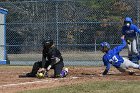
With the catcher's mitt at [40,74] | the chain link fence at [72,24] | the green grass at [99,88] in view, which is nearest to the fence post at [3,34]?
the chain link fence at [72,24]

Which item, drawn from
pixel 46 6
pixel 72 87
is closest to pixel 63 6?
pixel 46 6

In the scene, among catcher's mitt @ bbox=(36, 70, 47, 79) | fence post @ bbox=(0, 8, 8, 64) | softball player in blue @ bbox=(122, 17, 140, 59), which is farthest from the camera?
fence post @ bbox=(0, 8, 8, 64)

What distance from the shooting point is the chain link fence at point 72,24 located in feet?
67.2

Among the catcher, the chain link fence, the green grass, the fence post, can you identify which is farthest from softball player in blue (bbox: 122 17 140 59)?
the fence post

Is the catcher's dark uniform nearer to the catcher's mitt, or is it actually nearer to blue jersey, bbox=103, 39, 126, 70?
→ the catcher's mitt

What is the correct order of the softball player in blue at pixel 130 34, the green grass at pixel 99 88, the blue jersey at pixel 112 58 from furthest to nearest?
the softball player in blue at pixel 130 34
the blue jersey at pixel 112 58
the green grass at pixel 99 88

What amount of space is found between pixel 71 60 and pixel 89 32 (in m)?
1.68

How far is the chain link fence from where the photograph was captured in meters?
20.5

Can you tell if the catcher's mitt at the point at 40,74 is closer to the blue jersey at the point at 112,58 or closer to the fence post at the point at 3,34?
the blue jersey at the point at 112,58

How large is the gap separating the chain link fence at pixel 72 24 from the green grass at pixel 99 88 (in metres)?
8.77

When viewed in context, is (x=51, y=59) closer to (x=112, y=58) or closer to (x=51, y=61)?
(x=51, y=61)

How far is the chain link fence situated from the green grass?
345 inches

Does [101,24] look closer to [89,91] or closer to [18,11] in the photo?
[18,11]

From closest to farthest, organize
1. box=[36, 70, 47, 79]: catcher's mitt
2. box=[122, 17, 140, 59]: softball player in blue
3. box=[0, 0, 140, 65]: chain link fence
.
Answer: box=[36, 70, 47, 79]: catcher's mitt < box=[122, 17, 140, 59]: softball player in blue < box=[0, 0, 140, 65]: chain link fence
